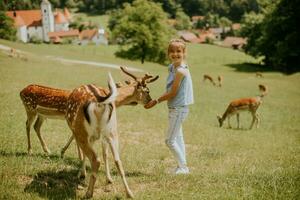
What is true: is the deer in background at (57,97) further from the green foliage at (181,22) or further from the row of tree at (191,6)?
the row of tree at (191,6)

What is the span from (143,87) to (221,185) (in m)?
2.44

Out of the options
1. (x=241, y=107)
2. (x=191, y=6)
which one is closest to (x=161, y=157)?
(x=241, y=107)

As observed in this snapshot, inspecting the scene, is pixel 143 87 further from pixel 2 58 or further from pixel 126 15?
pixel 126 15

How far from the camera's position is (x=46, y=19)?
110062 mm

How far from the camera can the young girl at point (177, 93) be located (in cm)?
820

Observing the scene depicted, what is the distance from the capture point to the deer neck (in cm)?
816

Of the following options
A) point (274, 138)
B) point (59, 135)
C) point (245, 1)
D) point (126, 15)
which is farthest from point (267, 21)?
point (245, 1)

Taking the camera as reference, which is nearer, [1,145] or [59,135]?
[1,145]

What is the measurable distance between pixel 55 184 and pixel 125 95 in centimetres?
220

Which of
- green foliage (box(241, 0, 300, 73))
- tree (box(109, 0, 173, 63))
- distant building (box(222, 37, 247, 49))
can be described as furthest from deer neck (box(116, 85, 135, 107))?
distant building (box(222, 37, 247, 49))

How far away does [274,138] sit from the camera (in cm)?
1628

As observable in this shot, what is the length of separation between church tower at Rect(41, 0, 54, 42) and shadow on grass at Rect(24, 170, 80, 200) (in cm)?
10412

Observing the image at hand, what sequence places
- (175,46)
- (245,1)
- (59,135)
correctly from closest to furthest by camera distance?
(175,46) < (59,135) < (245,1)

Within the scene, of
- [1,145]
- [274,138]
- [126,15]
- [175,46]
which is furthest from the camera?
[126,15]
